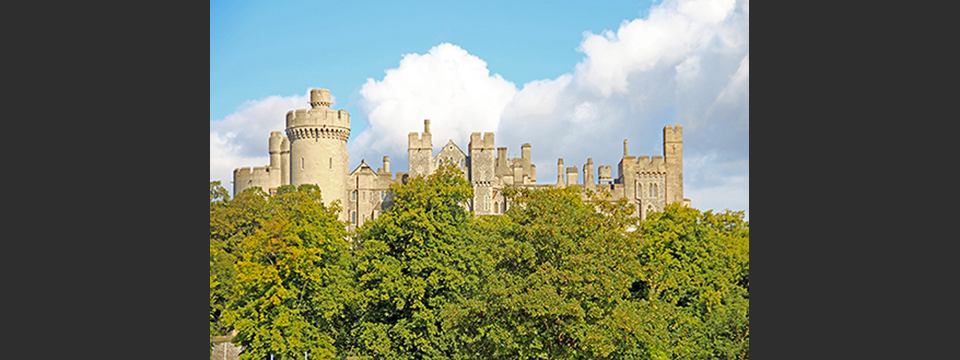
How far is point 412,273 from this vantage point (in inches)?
1071

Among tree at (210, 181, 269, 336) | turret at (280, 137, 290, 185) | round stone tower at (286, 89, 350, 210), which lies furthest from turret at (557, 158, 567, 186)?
tree at (210, 181, 269, 336)

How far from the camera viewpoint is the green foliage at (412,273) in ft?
86.3

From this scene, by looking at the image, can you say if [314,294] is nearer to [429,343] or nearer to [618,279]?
[429,343]

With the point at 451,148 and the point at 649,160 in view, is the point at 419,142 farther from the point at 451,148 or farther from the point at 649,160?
the point at 649,160

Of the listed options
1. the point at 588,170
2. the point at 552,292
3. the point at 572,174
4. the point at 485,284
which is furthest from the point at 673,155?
the point at 552,292

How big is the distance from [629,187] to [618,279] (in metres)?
54.8

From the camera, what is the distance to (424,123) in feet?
230

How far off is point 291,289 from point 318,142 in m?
37.6

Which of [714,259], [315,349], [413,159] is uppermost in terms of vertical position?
[413,159]

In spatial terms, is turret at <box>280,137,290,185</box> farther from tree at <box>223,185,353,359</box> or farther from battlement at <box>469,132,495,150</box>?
tree at <box>223,185,353,359</box>

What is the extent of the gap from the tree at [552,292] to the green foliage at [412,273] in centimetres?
527

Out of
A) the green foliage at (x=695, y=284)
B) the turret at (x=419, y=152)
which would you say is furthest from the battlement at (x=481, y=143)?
the green foliage at (x=695, y=284)

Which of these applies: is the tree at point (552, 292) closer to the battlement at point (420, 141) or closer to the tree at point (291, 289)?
the tree at point (291, 289)
